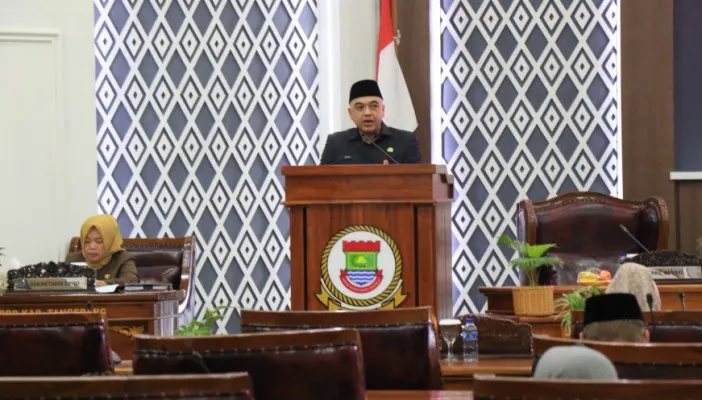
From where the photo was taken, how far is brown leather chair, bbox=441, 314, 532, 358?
139 inches

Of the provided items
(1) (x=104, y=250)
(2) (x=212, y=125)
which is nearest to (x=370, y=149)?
(1) (x=104, y=250)

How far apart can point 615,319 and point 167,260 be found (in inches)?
149

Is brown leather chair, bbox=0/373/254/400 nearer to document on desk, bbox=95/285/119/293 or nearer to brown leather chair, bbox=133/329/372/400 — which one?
brown leather chair, bbox=133/329/372/400

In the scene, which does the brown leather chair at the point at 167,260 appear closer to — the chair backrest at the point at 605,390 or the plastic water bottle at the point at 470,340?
the plastic water bottle at the point at 470,340

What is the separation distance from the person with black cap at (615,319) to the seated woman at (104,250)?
10.9 feet

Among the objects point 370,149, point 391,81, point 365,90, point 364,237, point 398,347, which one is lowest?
point 398,347

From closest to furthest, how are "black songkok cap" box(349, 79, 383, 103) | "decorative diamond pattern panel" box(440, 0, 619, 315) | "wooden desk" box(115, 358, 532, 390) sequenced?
"wooden desk" box(115, 358, 532, 390)
"black songkok cap" box(349, 79, 383, 103)
"decorative diamond pattern panel" box(440, 0, 619, 315)

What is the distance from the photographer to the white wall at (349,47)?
693 centimetres

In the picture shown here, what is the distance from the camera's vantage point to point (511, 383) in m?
1.43

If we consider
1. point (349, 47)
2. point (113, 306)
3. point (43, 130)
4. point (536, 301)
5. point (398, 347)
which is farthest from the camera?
point (349, 47)

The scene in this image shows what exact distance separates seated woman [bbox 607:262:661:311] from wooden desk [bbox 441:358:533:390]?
391 mm

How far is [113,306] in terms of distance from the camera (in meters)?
4.79

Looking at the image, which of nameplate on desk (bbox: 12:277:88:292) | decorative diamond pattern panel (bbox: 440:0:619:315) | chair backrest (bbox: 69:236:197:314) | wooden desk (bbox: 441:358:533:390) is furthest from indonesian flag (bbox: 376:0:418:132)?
wooden desk (bbox: 441:358:533:390)

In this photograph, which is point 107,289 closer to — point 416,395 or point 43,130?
point 43,130
